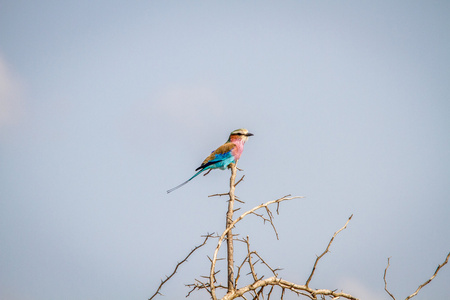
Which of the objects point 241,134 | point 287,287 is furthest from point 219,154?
point 287,287

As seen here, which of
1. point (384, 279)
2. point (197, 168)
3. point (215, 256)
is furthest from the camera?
point (197, 168)

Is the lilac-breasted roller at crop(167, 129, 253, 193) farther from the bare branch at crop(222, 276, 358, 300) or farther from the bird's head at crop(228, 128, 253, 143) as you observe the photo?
the bare branch at crop(222, 276, 358, 300)

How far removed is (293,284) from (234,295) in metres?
0.57

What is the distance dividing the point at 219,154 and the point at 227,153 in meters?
0.18

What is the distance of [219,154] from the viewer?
292 inches

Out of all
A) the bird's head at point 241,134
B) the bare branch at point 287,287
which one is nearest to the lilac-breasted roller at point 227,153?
the bird's head at point 241,134

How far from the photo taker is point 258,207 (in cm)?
401

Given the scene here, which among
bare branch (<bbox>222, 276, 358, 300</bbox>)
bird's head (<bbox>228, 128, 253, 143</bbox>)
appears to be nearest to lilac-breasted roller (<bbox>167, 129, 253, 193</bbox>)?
bird's head (<bbox>228, 128, 253, 143</bbox>)

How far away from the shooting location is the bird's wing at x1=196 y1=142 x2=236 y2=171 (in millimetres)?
7254

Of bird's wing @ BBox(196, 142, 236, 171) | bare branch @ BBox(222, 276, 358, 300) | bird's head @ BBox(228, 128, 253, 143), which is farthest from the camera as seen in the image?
bird's head @ BBox(228, 128, 253, 143)

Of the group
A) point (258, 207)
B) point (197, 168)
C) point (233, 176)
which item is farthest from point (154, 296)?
point (197, 168)

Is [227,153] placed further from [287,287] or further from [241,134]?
[287,287]

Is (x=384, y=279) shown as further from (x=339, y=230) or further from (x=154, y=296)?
(x=154, y=296)

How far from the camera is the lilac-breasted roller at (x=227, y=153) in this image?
727cm
